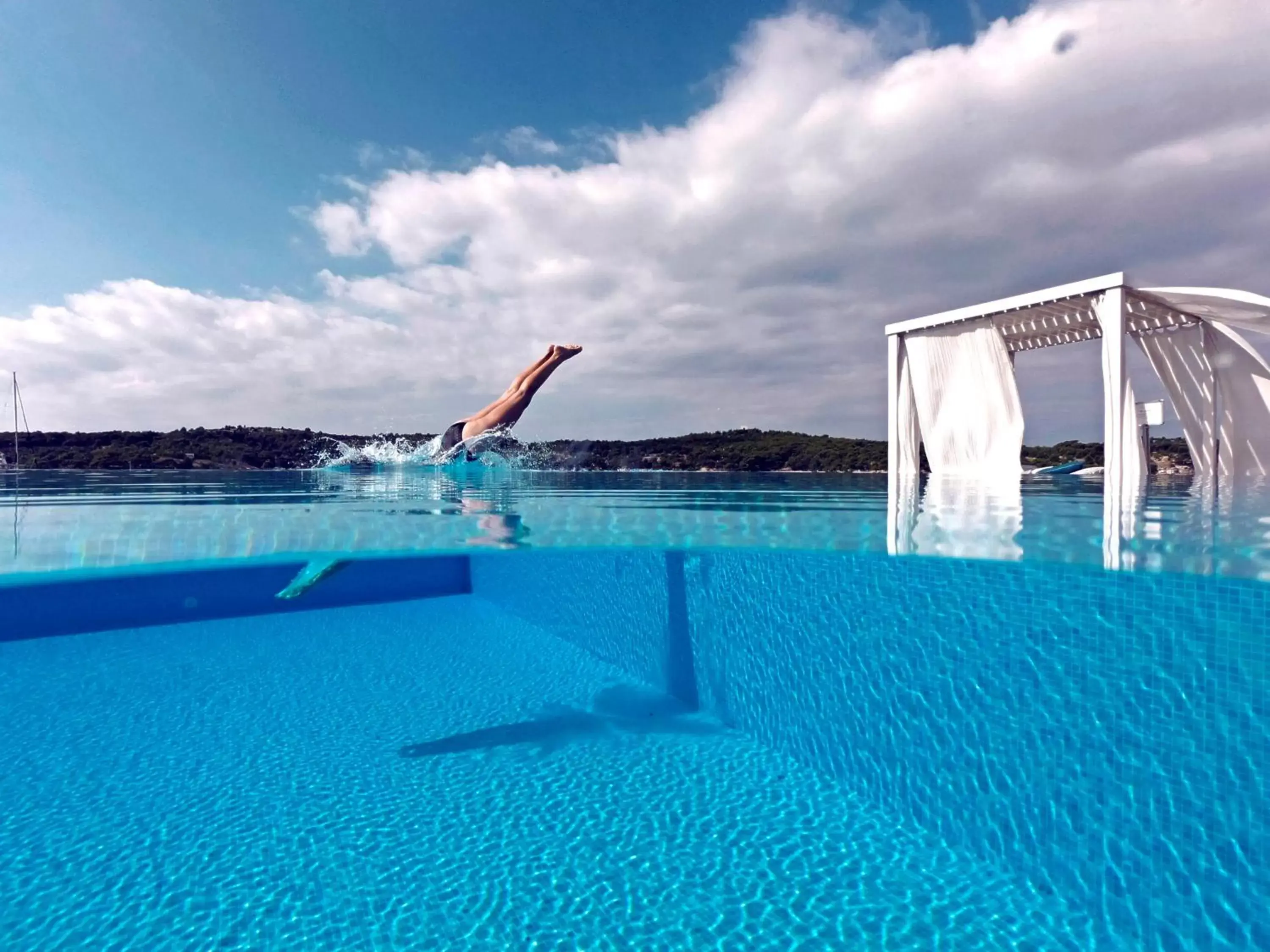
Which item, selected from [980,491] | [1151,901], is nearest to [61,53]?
[1151,901]

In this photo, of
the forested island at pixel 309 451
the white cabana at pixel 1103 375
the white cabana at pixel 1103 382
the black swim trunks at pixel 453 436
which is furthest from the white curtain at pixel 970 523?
the black swim trunks at pixel 453 436

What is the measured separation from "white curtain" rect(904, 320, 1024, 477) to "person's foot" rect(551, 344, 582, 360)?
15.7m

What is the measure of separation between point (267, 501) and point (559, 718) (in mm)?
9539

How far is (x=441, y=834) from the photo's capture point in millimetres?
4469

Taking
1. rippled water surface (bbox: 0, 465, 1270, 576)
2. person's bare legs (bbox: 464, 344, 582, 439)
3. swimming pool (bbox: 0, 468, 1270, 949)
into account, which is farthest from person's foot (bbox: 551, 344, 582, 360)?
swimming pool (bbox: 0, 468, 1270, 949)

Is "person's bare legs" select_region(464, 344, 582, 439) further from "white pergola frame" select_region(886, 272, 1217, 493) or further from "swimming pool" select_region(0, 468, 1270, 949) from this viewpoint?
"swimming pool" select_region(0, 468, 1270, 949)

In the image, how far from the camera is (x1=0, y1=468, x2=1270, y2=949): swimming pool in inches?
140

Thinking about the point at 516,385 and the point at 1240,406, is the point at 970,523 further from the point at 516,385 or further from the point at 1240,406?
the point at 516,385

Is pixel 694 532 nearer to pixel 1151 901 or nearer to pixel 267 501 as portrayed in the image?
pixel 1151 901

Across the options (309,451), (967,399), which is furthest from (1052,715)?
(309,451)

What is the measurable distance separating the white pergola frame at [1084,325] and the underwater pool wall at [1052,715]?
31.5ft

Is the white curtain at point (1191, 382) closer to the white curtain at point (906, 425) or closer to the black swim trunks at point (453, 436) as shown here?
the white curtain at point (906, 425)

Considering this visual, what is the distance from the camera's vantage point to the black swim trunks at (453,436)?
2909 centimetres

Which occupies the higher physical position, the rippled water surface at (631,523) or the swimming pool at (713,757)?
the rippled water surface at (631,523)
